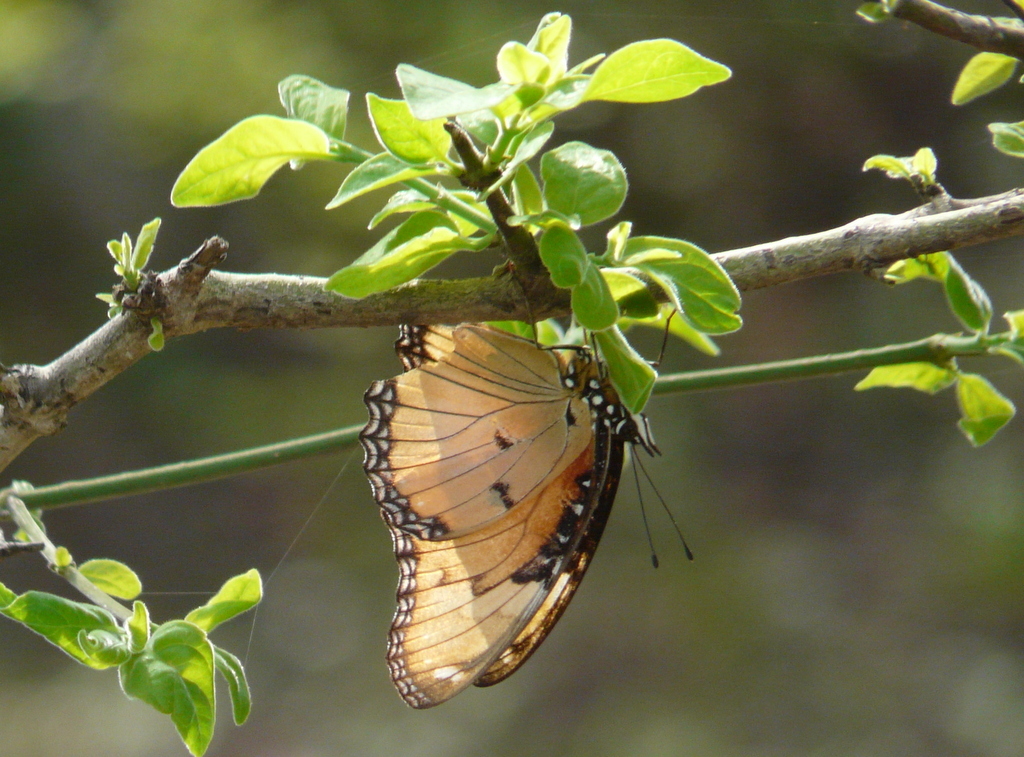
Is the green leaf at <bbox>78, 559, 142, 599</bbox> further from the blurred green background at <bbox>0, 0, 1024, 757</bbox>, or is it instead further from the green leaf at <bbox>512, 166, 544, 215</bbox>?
the blurred green background at <bbox>0, 0, 1024, 757</bbox>

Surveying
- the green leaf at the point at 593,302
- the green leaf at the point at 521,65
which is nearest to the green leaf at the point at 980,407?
the green leaf at the point at 593,302

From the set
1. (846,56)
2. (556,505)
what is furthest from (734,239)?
(556,505)

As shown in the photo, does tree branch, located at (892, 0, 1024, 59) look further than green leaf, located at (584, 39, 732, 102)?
Yes

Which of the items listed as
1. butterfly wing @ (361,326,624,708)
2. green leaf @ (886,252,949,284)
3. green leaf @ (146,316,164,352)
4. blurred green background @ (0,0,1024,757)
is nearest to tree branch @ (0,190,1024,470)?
green leaf @ (146,316,164,352)

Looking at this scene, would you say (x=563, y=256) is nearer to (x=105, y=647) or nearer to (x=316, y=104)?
(x=316, y=104)

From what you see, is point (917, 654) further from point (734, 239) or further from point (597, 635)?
point (734, 239)

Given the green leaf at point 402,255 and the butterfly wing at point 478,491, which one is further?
the butterfly wing at point 478,491

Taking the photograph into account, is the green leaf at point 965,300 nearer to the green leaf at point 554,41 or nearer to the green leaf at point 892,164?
the green leaf at point 892,164
